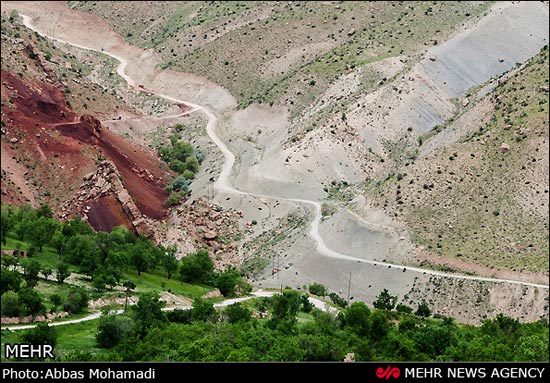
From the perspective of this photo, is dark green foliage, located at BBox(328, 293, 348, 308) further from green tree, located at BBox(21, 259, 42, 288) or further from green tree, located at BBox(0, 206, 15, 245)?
green tree, located at BBox(0, 206, 15, 245)

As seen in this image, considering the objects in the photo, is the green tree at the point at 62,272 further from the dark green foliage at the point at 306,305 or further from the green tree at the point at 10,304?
the dark green foliage at the point at 306,305

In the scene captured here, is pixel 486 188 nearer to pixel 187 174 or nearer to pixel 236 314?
pixel 187 174

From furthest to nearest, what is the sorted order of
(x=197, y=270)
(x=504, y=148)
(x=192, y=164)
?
(x=192, y=164) → (x=504, y=148) → (x=197, y=270)

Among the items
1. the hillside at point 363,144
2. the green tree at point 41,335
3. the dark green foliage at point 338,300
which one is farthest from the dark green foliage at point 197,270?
the green tree at point 41,335

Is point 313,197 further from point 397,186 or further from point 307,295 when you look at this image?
point 307,295
